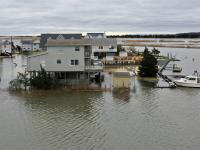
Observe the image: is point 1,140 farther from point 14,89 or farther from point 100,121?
point 14,89

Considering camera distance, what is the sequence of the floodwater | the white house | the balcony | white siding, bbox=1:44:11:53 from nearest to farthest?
the floodwater
the white house
the balcony
white siding, bbox=1:44:11:53

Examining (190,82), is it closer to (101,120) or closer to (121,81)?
(121,81)

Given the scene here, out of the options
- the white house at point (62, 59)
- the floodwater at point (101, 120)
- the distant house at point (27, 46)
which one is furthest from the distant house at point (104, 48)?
the floodwater at point (101, 120)

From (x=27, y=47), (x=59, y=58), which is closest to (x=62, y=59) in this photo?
(x=59, y=58)

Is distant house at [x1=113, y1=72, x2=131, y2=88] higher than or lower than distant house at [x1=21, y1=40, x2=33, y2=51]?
lower

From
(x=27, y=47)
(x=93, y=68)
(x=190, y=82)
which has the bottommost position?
(x=190, y=82)

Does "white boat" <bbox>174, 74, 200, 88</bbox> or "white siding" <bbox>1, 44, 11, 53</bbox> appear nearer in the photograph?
"white boat" <bbox>174, 74, 200, 88</bbox>

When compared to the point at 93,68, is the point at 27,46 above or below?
above

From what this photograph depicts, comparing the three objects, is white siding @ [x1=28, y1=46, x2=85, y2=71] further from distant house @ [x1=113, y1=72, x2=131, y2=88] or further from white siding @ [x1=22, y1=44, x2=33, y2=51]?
white siding @ [x1=22, y1=44, x2=33, y2=51]

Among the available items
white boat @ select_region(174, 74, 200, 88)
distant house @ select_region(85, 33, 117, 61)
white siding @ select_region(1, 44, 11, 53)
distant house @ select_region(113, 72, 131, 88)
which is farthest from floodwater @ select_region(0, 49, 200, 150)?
white siding @ select_region(1, 44, 11, 53)

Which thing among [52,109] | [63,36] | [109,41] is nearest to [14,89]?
[52,109]
